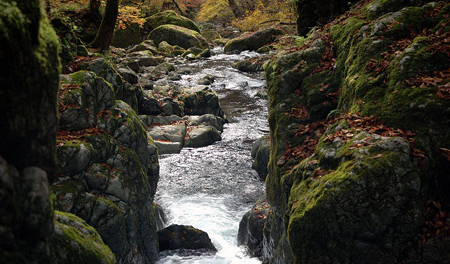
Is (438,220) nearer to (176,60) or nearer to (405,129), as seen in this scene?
(405,129)

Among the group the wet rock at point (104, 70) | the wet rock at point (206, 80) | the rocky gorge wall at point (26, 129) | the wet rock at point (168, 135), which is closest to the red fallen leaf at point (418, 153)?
the rocky gorge wall at point (26, 129)

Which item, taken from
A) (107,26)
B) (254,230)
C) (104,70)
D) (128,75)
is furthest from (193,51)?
(254,230)

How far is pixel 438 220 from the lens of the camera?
3822mm

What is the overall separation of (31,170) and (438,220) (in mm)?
4390

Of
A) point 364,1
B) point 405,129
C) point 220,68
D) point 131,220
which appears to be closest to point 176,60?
point 220,68

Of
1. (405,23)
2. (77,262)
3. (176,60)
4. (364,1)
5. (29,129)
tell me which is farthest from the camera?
(176,60)

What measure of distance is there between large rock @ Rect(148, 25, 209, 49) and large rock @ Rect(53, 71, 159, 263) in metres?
24.4

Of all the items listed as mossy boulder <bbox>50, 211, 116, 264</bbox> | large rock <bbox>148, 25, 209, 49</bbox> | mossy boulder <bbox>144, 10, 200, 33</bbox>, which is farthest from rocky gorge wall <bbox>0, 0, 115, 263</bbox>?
mossy boulder <bbox>144, 10, 200, 33</bbox>

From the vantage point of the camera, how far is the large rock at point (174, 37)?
30.1 meters

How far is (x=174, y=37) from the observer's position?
99.6 feet

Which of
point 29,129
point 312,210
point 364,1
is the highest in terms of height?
point 364,1

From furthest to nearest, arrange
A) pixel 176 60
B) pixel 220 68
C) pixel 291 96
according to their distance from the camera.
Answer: pixel 176 60
pixel 220 68
pixel 291 96

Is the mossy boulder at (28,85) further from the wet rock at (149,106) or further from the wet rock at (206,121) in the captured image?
the wet rock at (206,121)

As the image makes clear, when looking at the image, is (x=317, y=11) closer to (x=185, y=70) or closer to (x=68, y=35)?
(x=68, y=35)
